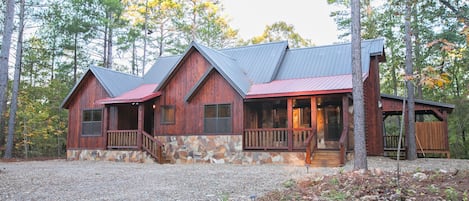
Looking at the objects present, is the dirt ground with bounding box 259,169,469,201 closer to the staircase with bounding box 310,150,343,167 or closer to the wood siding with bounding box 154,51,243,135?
the staircase with bounding box 310,150,343,167

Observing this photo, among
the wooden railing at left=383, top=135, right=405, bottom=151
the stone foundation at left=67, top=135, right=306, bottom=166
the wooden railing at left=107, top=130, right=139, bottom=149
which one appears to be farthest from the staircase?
the wooden railing at left=107, top=130, right=139, bottom=149

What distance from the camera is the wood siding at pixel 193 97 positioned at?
1458cm

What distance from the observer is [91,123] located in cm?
1762

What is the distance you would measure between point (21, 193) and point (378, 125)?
44.1ft

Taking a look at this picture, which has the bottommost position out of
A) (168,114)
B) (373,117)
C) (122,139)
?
(122,139)

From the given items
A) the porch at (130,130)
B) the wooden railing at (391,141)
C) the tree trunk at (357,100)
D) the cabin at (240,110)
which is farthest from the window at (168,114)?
the wooden railing at (391,141)

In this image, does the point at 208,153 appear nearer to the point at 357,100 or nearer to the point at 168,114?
the point at 168,114

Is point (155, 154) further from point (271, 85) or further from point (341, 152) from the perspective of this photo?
point (341, 152)

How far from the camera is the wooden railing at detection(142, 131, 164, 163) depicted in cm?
1498

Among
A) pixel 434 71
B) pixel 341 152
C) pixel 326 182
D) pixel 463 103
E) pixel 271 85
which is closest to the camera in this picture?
pixel 434 71

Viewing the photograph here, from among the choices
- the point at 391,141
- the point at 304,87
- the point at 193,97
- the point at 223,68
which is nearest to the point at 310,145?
the point at 304,87

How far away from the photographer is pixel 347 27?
2598 cm

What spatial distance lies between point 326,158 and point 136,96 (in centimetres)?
872

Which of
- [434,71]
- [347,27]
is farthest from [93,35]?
[434,71]
